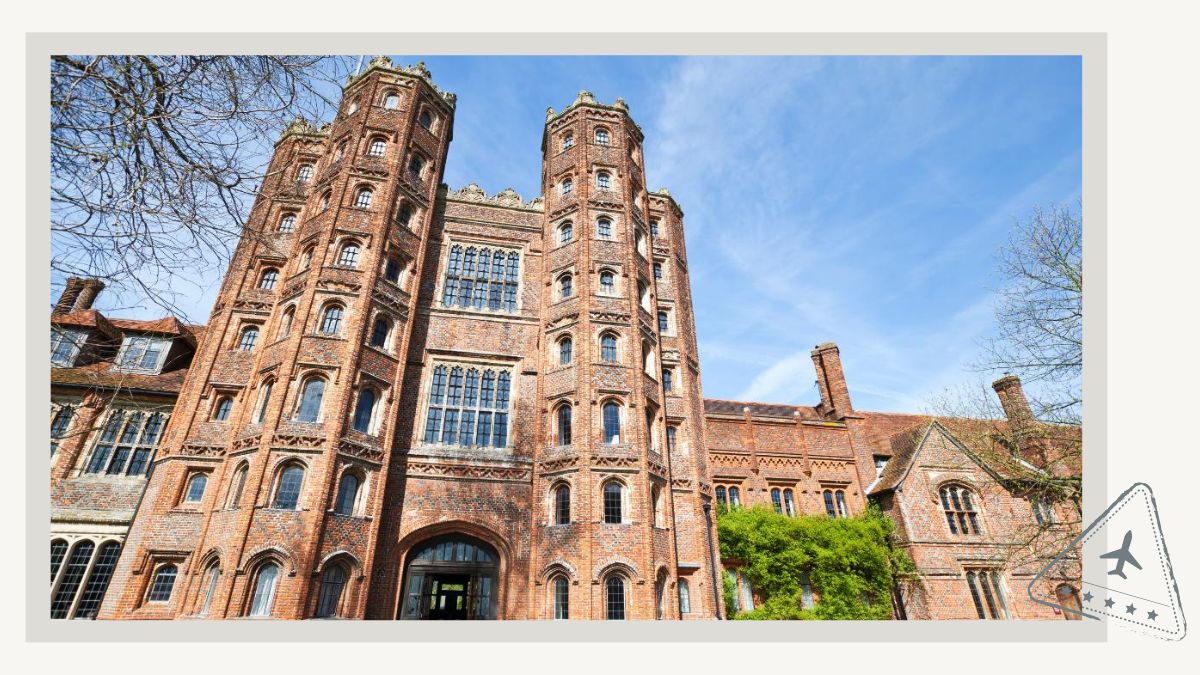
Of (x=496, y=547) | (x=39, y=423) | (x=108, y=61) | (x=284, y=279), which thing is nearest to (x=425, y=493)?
(x=496, y=547)

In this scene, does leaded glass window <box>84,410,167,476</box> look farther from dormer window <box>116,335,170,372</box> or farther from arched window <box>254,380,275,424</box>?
arched window <box>254,380,275,424</box>

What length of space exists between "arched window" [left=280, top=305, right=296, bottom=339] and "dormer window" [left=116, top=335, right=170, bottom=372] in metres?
5.44

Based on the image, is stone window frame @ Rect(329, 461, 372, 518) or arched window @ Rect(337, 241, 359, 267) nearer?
stone window frame @ Rect(329, 461, 372, 518)

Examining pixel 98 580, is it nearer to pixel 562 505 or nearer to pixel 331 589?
pixel 331 589

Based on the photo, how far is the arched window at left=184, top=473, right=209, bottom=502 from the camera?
14.1 meters

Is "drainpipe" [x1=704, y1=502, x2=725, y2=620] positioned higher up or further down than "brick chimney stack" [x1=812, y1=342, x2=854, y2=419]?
further down

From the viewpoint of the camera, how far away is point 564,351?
18.0 metres

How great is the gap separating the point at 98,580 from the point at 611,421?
14.2 m

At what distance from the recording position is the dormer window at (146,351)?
59.0ft

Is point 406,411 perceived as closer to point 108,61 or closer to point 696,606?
point 696,606

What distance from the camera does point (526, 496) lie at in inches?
616

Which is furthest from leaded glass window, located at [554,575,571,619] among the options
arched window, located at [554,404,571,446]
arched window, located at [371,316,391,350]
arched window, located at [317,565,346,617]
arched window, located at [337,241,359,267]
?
arched window, located at [337,241,359,267]
